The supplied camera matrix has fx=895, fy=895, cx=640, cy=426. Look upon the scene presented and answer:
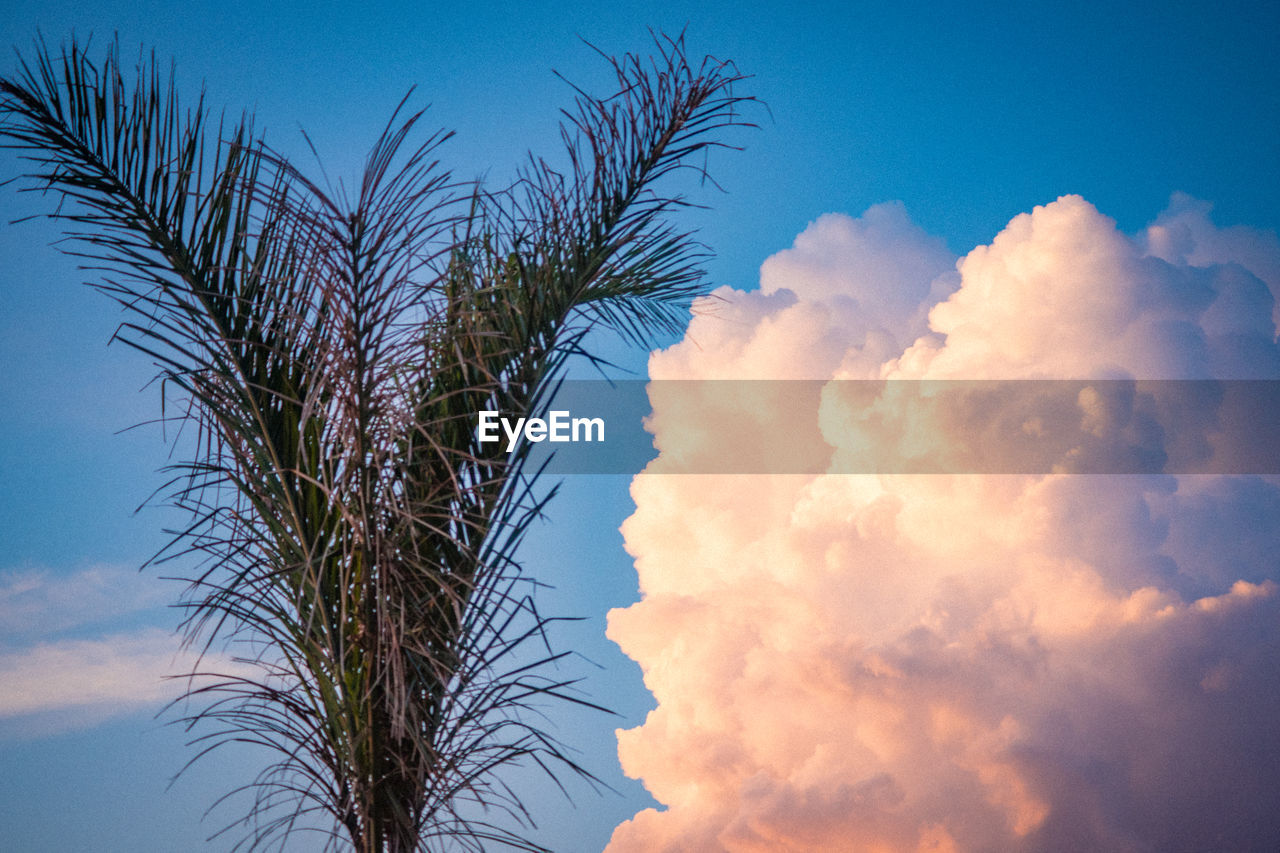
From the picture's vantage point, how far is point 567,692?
5.52 ft

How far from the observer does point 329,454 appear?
1.57 metres

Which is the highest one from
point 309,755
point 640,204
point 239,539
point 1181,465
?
point 1181,465

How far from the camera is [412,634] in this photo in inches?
62.6

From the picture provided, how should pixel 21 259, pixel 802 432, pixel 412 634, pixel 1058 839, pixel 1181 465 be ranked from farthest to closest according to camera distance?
pixel 1058 839
pixel 802 432
pixel 1181 465
pixel 21 259
pixel 412 634

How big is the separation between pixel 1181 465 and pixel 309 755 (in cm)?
473

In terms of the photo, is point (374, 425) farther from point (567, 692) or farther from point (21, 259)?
point (21, 259)

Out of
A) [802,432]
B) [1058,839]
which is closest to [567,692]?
[802,432]

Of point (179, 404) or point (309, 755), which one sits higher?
point (179, 404)

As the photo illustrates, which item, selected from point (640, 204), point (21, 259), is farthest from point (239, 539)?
point (21, 259)

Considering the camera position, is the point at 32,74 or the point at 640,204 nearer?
the point at 32,74

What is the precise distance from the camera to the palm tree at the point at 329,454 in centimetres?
159

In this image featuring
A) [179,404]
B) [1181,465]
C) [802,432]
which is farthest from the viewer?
[802,432]

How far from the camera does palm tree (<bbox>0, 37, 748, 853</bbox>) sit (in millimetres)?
1588

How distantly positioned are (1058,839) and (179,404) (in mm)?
7865
